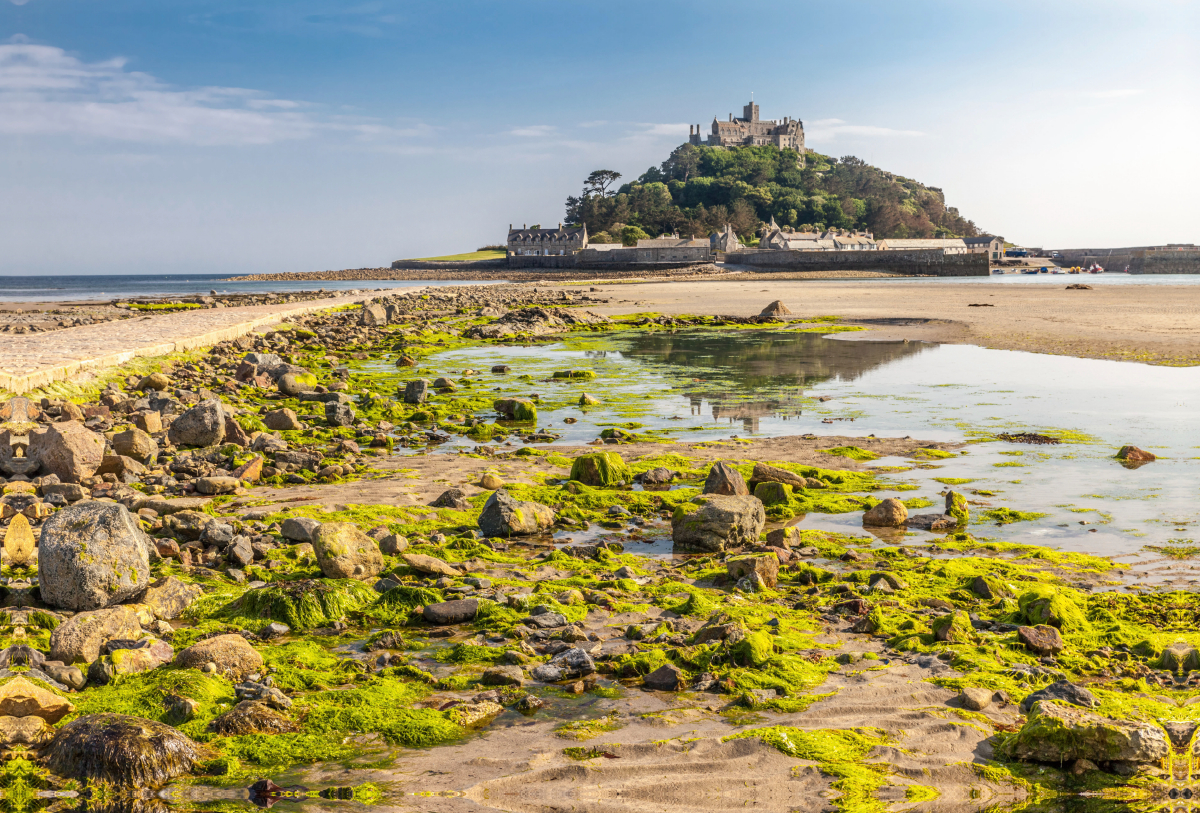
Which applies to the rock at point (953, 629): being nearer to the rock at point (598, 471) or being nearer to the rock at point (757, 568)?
the rock at point (757, 568)

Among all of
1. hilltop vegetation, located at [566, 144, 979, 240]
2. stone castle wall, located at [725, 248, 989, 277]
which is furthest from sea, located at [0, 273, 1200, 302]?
hilltop vegetation, located at [566, 144, 979, 240]

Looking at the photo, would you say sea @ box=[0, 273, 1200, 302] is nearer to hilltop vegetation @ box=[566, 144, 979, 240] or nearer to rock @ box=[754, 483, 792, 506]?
hilltop vegetation @ box=[566, 144, 979, 240]

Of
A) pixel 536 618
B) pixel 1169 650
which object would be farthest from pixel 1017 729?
pixel 536 618

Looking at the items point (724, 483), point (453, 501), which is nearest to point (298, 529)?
point (453, 501)

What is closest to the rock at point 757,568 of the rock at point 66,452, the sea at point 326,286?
the rock at point 66,452

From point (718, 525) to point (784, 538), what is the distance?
0.58 metres

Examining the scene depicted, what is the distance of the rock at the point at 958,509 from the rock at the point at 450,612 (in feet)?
15.8

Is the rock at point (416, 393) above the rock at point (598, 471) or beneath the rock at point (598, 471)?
above

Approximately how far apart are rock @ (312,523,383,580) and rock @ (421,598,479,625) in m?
0.91

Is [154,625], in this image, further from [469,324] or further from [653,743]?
[469,324]

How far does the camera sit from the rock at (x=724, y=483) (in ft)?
27.9

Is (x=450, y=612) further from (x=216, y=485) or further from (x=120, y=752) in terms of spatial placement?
(x=216, y=485)

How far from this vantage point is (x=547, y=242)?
13700 cm

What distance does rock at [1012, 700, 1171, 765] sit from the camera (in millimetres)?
3689
